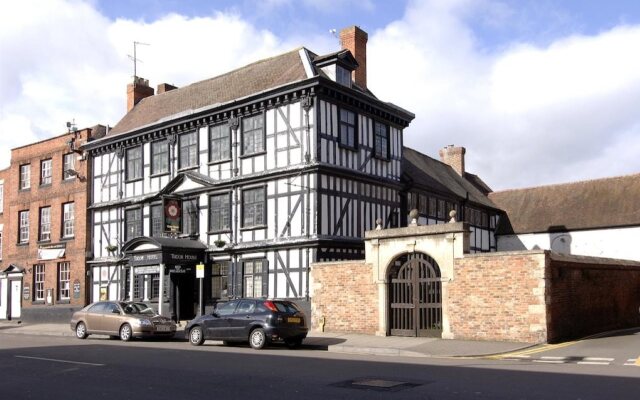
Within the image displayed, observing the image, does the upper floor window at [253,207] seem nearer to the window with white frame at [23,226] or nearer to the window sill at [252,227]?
the window sill at [252,227]

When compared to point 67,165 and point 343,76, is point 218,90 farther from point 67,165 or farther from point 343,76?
point 67,165

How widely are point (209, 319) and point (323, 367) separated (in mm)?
6718

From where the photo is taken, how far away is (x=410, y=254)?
20344 millimetres

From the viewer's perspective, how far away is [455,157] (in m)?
46.3

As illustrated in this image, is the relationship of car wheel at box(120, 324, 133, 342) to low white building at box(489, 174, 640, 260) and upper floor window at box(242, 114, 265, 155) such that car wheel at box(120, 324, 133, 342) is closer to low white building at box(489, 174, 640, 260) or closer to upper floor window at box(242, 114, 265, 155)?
upper floor window at box(242, 114, 265, 155)

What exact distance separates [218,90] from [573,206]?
22.9 metres

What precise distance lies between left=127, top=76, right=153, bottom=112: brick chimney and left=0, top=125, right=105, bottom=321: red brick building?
2410 millimetres

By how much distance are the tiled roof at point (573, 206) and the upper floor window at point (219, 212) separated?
68.8 ft

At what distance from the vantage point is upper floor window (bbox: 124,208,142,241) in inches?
1214

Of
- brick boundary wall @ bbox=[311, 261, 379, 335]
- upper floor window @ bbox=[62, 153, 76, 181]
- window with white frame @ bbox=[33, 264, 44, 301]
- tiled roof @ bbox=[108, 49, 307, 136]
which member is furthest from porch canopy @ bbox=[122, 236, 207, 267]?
window with white frame @ bbox=[33, 264, 44, 301]

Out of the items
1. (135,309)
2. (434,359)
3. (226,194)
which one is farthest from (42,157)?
(434,359)

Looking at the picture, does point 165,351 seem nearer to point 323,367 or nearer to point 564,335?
point 323,367

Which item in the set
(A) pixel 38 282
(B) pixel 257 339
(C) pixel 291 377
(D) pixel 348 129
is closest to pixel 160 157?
(D) pixel 348 129

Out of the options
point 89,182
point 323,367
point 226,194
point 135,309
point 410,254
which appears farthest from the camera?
point 89,182
